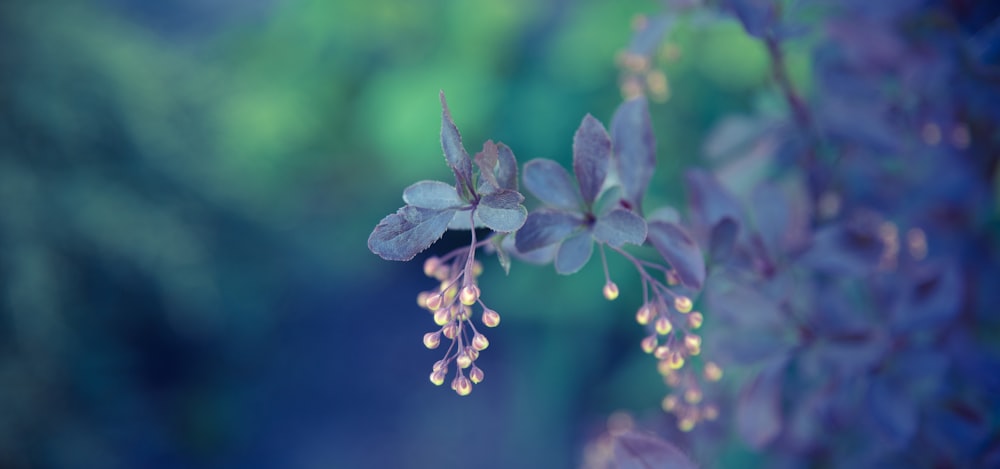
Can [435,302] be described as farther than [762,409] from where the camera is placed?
No

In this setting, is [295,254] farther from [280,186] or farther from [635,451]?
[635,451]

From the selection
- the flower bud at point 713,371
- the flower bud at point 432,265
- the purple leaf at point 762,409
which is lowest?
the purple leaf at point 762,409

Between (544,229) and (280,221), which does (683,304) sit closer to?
(544,229)

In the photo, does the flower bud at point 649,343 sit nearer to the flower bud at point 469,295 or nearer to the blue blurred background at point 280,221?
the flower bud at point 469,295

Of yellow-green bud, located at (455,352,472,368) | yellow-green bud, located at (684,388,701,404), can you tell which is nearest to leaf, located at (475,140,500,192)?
yellow-green bud, located at (455,352,472,368)

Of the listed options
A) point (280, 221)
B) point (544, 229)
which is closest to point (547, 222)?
point (544, 229)

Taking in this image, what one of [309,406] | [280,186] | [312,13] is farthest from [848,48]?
[309,406]

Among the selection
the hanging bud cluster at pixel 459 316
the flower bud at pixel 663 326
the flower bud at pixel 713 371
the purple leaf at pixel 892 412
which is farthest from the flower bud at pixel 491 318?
the purple leaf at pixel 892 412
